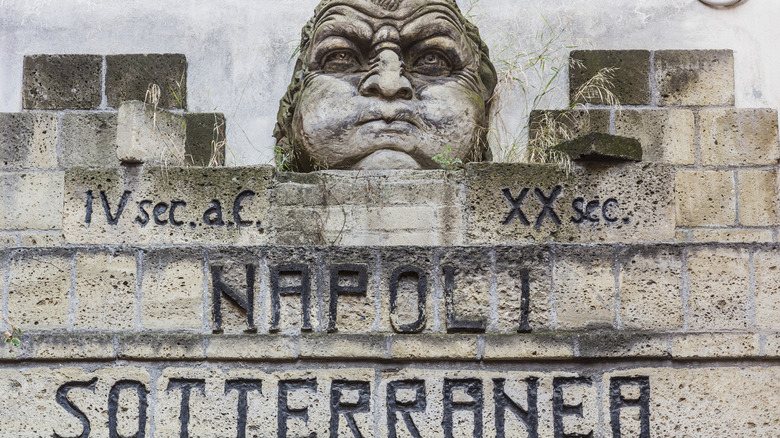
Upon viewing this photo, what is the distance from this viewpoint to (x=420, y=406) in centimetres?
545

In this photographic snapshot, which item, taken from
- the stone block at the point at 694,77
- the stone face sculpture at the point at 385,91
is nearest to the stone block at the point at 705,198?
the stone block at the point at 694,77

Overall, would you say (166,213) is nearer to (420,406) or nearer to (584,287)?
(420,406)

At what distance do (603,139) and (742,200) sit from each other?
1.36 meters

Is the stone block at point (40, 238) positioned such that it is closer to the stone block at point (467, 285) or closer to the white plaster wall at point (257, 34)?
the white plaster wall at point (257, 34)

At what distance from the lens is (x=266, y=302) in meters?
5.59

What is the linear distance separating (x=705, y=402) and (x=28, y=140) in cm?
407

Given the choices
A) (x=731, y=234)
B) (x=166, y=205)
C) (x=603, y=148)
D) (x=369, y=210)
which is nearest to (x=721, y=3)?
(x=731, y=234)

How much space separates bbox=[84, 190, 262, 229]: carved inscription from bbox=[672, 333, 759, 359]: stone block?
2090 millimetres

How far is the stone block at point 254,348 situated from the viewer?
5516 millimetres

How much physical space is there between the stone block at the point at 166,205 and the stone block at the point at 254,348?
625 mm

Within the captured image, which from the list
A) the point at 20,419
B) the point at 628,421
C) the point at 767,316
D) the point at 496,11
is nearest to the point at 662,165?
the point at 767,316

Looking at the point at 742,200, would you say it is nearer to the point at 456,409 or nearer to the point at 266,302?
the point at 456,409

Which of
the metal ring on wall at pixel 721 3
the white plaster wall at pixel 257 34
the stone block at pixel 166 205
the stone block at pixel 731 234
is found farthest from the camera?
the metal ring on wall at pixel 721 3

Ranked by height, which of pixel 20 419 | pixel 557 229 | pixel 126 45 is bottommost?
pixel 20 419
